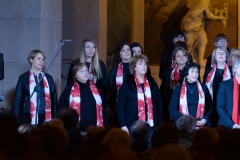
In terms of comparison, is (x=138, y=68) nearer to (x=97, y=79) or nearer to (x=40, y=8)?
(x=97, y=79)

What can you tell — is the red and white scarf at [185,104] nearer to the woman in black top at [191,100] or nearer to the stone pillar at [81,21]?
the woman in black top at [191,100]

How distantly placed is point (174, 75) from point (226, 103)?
58.7 inches

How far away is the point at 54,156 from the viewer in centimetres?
576

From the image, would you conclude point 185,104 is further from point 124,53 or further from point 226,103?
point 124,53

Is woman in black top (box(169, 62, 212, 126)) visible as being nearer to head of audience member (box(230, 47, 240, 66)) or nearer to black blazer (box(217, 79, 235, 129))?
black blazer (box(217, 79, 235, 129))

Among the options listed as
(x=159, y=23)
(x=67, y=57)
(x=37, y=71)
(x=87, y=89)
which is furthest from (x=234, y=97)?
(x=159, y=23)

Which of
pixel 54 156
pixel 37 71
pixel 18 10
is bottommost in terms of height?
pixel 54 156

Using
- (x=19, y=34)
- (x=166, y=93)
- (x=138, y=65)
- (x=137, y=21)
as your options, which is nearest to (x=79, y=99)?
(x=138, y=65)

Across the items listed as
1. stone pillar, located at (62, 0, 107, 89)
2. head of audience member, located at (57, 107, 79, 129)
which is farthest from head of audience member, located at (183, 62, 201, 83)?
stone pillar, located at (62, 0, 107, 89)

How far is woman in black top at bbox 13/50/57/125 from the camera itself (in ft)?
31.6

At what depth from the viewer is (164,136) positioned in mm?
6180

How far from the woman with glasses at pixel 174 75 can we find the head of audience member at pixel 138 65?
1010 millimetres

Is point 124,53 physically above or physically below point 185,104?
above

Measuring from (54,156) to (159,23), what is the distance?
1219 centimetres
